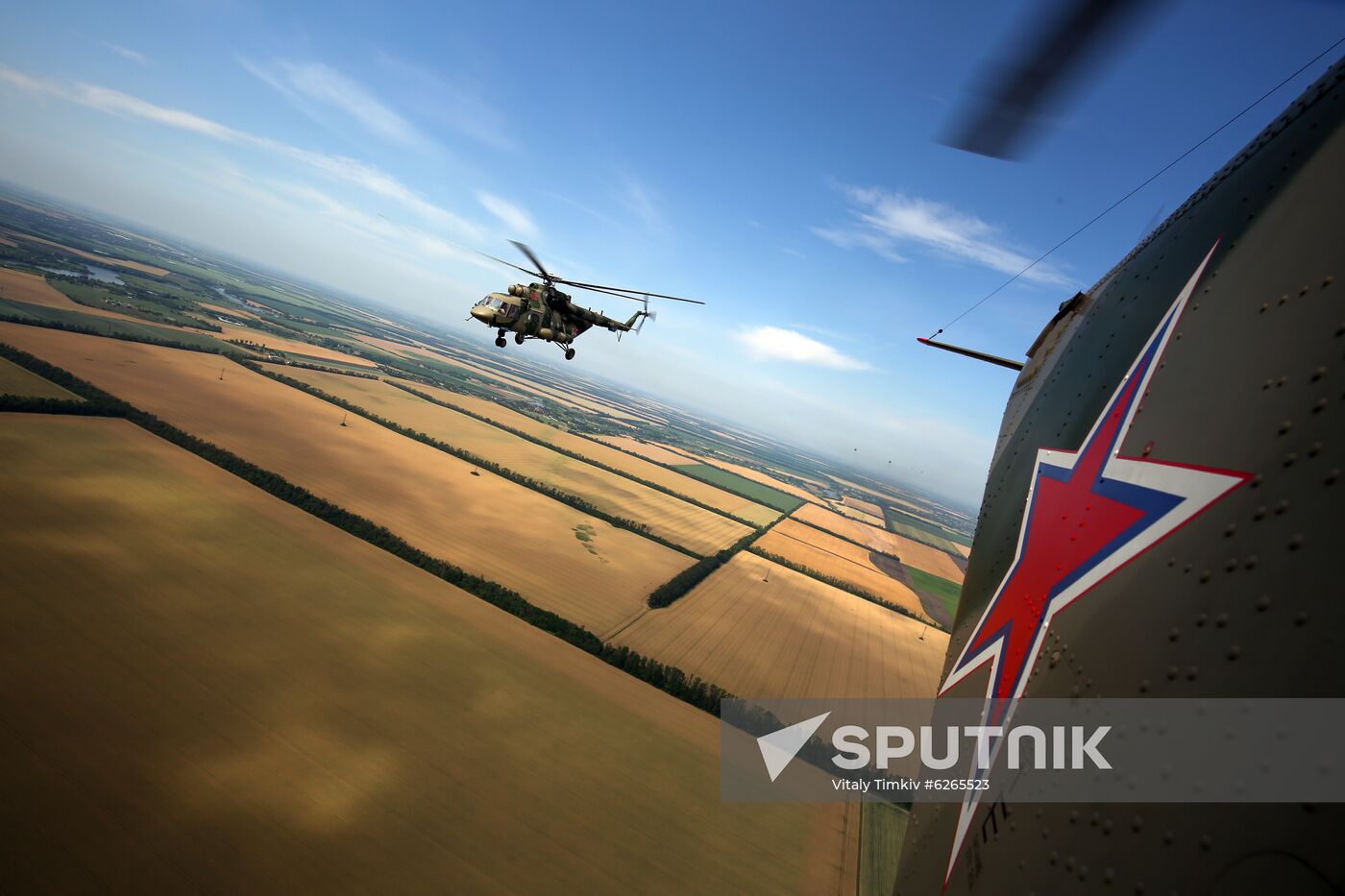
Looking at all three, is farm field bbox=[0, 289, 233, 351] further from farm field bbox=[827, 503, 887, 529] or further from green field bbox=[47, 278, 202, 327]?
farm field bbox=[827, 503, 887, 529]

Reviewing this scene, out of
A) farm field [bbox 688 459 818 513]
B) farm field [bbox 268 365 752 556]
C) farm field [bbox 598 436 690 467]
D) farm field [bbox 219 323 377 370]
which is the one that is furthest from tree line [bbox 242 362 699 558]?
farm field [bbox 688 459 818 513]

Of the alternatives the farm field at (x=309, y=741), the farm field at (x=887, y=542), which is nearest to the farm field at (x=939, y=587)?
the farm field at (x=887, y=542)

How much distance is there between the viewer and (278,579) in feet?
94.8

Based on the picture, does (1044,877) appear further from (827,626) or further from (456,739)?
(827,626)

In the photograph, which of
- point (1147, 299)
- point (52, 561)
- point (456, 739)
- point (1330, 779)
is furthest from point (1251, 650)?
point (52, 561)

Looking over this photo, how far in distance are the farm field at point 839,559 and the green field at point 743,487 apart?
53.9ft

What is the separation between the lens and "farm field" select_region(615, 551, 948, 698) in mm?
33625

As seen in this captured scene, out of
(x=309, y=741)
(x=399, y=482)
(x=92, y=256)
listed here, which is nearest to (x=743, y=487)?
(x=399, y=482)

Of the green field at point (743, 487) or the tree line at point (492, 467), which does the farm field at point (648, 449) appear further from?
the tree line at point (492, 467)

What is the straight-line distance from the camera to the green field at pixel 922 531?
115625mm

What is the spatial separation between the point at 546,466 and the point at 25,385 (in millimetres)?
51891

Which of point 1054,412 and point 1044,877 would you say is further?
point 1054,412

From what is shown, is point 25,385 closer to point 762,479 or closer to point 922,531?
point 762,479

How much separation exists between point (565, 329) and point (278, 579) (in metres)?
23.6
